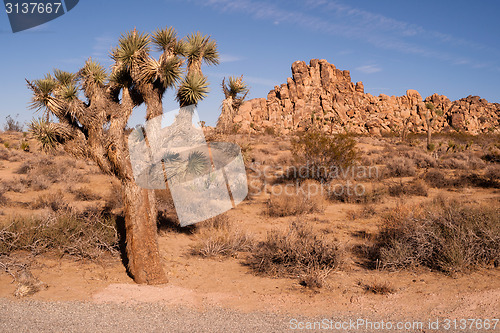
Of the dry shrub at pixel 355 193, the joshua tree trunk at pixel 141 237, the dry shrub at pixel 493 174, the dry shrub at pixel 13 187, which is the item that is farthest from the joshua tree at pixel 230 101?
the dry shrub at pixel 493 174

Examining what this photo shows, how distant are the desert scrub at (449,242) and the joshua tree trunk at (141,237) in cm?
428

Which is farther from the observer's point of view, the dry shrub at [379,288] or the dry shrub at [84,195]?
the dry shrub at [84,195]

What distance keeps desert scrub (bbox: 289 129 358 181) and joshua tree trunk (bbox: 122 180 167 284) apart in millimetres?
10917

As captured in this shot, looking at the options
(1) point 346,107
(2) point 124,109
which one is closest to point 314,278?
(2) point 124,109

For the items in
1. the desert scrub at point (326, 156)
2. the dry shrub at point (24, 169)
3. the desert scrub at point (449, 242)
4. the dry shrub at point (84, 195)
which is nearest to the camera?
the desert scrub at point (449, 242)

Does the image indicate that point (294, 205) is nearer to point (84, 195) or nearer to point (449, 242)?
point (449, 242)

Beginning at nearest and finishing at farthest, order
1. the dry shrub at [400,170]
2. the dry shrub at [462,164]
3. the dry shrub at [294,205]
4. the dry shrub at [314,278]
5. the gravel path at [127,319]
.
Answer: the gravel path at [127,319] → the dry shrub at [314,278] → the dry shrub at [294,205] → the dry shrub at [400,170] → the dry shrub at [462,164]

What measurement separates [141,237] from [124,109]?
2.50m

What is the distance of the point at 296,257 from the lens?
21.3 ft

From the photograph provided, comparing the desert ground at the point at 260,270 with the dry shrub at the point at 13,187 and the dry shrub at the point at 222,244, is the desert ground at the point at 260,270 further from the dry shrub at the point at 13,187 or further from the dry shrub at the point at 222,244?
the dry shrub at the point at 13,187

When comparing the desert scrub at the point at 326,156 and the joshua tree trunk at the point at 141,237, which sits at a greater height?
the desert scrub at the point at 326,156

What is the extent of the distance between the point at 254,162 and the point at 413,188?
9.88m

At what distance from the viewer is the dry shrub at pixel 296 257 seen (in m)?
6.49

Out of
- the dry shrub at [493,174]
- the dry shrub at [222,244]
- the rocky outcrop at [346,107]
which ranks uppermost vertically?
the rocky outcrop at [346,107]
